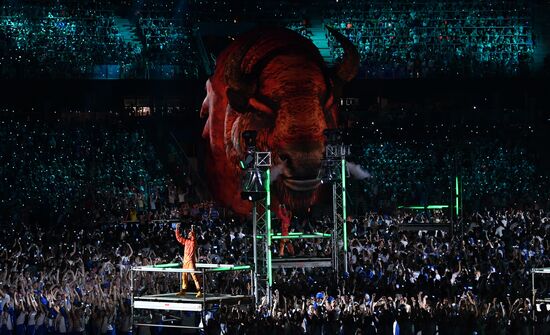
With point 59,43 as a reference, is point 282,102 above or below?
below

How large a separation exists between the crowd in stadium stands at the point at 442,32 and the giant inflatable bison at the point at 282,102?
1038 cm

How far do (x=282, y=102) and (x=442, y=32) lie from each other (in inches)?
533

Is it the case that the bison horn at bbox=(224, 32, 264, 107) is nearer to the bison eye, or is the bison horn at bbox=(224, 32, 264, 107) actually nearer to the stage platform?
the bison eye

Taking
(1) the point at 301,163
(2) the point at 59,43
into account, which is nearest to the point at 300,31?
(2) the point at 59,43

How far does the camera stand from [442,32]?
109ft

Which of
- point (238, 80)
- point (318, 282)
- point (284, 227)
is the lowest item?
point (318, 282)

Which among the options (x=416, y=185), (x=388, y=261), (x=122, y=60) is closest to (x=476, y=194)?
(x=416, y=185)

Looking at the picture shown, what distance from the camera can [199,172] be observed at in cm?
2591

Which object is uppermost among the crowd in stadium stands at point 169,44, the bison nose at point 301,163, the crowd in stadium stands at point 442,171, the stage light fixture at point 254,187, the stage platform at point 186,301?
the crowd in stadium stands at point 169,44

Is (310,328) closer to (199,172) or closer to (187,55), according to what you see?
(199,172)

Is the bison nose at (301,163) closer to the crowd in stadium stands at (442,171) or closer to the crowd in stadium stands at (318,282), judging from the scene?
the crowd in stadium stands at (318,282)

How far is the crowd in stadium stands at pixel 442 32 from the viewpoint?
3272cm

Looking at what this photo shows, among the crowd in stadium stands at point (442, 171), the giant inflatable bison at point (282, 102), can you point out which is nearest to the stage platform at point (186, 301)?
the giant inflatable bison at point (282, 102)

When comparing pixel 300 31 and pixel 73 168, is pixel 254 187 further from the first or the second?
pixel 300 31
